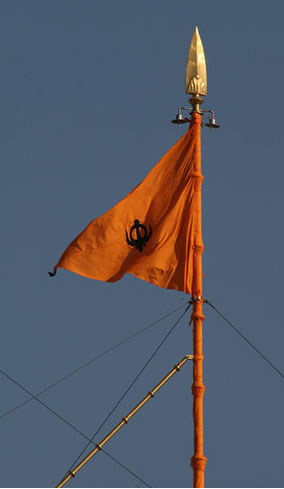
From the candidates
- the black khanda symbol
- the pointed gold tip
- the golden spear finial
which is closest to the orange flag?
the black khanda symbol

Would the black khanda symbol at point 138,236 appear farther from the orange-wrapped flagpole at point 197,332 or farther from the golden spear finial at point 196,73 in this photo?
the golden spear finial at point 196,73

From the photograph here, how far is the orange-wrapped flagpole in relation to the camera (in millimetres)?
81750

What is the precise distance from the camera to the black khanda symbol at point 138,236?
8719 cm

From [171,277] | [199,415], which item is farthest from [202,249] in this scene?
[199,415]

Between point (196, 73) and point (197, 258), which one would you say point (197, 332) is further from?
point (196, 73)

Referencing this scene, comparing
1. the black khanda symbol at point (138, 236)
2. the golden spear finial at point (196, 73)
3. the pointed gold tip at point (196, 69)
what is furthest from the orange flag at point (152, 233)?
the pointed gold tip at point (196, 69)

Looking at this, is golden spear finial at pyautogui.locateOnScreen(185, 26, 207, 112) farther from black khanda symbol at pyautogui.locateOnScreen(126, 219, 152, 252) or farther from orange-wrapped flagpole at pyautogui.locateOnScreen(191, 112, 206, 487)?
black khanda symbol at pyautogui.locateOnScreen(126, 219, 152, 252)

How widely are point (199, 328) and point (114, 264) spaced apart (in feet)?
20.5

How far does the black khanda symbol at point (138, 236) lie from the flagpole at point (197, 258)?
275cm

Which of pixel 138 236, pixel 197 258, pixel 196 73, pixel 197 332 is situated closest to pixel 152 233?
pixel 138 236

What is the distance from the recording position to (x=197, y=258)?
84.8 m

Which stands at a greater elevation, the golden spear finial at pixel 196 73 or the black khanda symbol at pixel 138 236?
the golden spear finial at pixel 196 73

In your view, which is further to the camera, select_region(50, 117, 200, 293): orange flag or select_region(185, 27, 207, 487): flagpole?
select_region(50, 117, 200, 293): orange flag

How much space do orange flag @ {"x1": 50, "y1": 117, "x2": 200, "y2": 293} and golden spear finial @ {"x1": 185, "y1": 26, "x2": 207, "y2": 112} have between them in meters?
0.89
